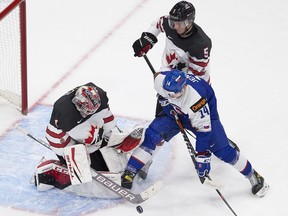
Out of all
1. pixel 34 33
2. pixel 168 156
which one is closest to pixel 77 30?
pixel 34 33

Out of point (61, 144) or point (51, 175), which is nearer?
point (61, 144)

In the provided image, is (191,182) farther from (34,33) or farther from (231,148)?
(34,33)

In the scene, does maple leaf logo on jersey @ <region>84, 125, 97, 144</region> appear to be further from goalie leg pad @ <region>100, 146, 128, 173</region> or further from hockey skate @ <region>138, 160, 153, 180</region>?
hockey skate @ <region>138, 160, 153, 180</region>

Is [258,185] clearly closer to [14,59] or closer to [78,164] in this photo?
[78,164]

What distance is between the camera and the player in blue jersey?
367cm

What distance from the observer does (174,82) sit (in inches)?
140

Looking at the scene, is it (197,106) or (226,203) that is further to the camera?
(226,203)

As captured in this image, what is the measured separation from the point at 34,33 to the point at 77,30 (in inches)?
16.9

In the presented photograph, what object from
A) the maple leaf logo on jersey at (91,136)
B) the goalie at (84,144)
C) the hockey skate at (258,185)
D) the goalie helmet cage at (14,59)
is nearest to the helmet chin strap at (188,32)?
the goalie at (84,144)

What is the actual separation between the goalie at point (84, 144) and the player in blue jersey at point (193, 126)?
0.32 ft

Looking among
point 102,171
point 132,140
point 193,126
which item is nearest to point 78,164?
point 102,171

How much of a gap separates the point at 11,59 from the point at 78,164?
1782 mm

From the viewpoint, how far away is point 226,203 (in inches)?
154

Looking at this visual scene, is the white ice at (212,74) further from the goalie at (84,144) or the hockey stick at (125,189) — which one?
the goalie at (84,144)
